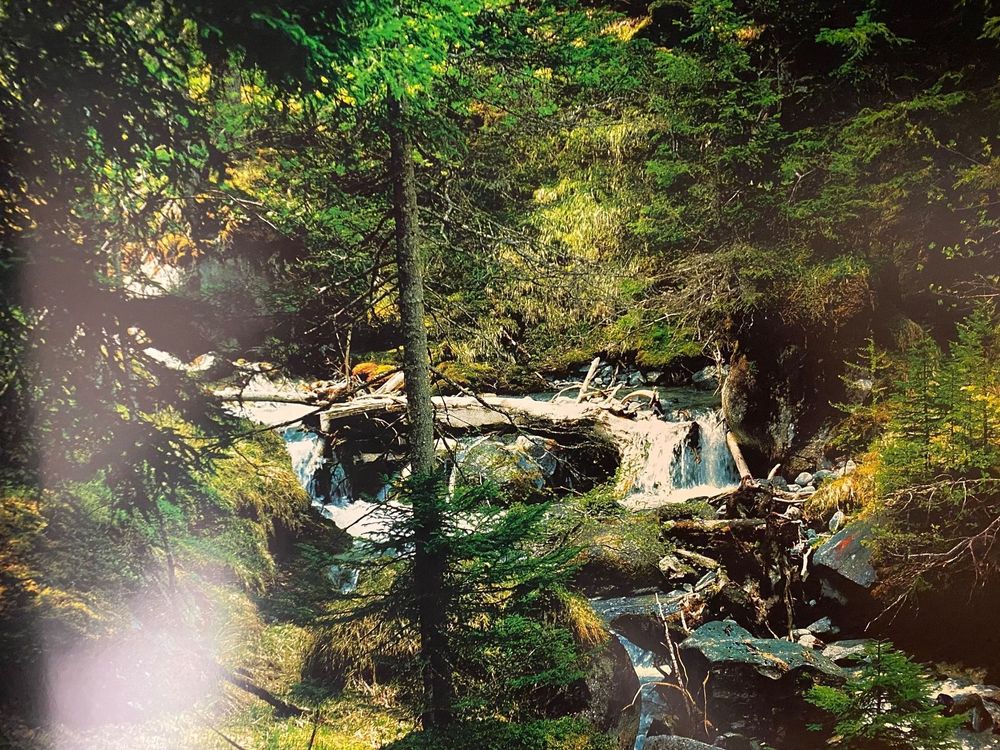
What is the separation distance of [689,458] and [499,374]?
59cm

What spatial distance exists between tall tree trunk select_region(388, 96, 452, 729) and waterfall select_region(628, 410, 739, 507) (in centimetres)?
61

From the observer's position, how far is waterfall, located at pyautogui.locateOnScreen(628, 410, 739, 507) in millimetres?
1895

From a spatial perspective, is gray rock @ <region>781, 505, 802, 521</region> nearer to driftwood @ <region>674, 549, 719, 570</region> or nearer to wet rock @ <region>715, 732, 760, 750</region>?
driftwood @ <region>674, 549, 719, 570</region>

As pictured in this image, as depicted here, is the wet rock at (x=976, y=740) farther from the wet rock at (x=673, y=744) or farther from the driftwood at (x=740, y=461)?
the driftwood at (x=740, y=461)

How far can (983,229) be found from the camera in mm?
1946

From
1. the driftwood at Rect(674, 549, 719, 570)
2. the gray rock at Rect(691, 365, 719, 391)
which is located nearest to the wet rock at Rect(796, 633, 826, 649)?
the driftwood at Rect(674, 549, 719, 570)

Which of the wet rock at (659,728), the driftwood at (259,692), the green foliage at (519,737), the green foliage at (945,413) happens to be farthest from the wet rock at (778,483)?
the driftwood at (259,692)

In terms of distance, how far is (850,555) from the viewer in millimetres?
1876

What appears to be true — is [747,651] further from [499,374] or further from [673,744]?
[499,374]

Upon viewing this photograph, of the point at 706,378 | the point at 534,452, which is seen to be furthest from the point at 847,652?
the point at 534,452

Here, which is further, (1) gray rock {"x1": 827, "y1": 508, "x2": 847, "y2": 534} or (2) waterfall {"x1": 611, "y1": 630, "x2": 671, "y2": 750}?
(1) gray rock {"x1": 827, "y1": 508, "x2": 847, "y2": 534}

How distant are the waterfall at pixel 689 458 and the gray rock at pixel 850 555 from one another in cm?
30

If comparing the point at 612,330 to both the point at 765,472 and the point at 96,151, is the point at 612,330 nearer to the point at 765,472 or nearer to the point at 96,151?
the point at 765,472

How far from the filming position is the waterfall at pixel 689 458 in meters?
1.89
